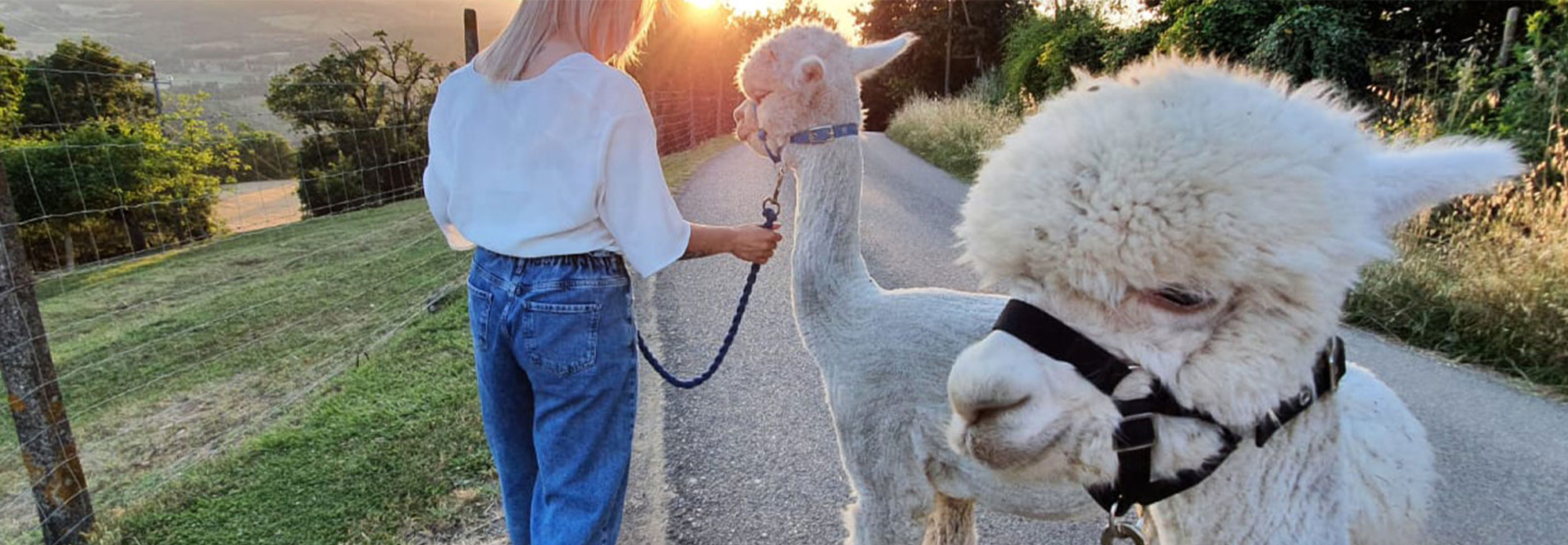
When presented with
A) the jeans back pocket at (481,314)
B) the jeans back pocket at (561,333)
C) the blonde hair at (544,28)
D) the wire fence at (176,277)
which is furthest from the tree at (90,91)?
the jeans back pocket at (561,333)

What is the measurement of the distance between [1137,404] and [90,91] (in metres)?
9.79

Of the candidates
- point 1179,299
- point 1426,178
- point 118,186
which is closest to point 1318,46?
point 1426,178

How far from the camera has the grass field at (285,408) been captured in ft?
10.3

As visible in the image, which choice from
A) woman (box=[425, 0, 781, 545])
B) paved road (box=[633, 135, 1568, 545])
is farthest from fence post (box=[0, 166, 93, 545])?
paved road (box=[633, 135, 1568, 545])


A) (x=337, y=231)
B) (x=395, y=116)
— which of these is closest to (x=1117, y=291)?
(x=395, y=116)

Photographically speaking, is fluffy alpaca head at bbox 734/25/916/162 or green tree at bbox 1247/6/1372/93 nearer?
fluffy alpaca head at bbox 734/25/916/162

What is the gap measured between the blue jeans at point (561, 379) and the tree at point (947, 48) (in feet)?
110

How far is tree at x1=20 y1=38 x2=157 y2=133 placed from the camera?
25.6 ft

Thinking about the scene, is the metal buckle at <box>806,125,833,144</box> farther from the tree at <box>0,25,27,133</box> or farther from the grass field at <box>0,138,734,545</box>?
the tree at <box>0,25,27,133</box>

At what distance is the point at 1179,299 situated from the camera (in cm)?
104

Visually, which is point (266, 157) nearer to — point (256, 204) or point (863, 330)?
point (256, 204)

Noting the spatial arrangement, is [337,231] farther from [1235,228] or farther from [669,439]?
[1235,228]

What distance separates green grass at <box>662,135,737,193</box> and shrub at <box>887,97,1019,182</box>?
4932 millimetres

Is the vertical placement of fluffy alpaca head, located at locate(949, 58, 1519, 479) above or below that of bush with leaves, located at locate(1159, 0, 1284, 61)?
below
